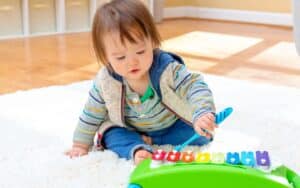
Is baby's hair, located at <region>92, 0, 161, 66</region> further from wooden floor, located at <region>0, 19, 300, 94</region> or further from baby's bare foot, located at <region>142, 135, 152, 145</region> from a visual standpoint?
wooden floor, located at <region>0, 19, 300, 94</region>

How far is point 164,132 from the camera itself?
3.64 feet

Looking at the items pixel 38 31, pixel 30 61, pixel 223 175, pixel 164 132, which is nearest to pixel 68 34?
pixel 38 31

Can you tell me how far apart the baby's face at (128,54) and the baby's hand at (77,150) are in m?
0.18

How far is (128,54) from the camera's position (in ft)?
3.20

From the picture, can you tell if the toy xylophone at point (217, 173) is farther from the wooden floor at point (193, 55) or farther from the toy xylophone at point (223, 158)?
the wooden floor at point (193, 55)

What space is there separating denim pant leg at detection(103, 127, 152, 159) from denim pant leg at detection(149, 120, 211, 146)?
44 millimetres

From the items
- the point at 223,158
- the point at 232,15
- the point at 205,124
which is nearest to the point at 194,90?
the point at 205,124

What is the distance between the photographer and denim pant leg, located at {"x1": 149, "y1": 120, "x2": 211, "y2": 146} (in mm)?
1101

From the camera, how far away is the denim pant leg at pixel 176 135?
1.10 m

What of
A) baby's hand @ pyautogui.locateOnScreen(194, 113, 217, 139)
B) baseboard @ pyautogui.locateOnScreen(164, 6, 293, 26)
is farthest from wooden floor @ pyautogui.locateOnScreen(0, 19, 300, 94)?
baby's hand @ pyautogui.locateOnScreen(194, 113, 217, 139)

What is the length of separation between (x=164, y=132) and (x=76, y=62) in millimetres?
1118

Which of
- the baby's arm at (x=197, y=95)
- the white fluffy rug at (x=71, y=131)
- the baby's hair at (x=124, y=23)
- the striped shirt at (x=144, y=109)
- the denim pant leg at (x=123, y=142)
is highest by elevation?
the baby's hair at (x=124, y=23)

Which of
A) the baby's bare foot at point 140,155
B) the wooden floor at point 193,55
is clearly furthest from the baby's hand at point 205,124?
the wooden floor at point 193,55

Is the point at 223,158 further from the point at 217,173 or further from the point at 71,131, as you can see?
the point at 71,131
